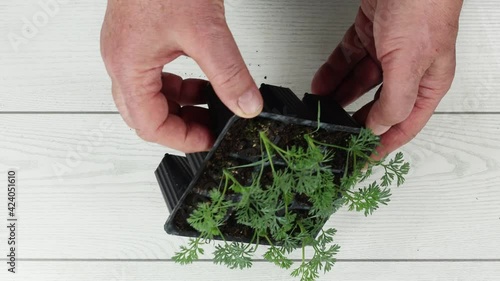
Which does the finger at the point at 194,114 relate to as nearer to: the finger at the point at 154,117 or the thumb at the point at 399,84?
the finger at the point at 154,117

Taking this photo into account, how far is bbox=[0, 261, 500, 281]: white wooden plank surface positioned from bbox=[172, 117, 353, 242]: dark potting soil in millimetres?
278

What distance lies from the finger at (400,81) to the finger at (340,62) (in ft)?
0.70

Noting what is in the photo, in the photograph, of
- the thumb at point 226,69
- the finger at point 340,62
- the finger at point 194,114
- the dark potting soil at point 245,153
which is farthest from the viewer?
the finger at point 340,62

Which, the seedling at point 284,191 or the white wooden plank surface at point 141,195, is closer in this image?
the seedling at point 284,191

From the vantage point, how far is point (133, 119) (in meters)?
0.70

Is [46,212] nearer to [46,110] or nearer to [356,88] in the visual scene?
[46,110]

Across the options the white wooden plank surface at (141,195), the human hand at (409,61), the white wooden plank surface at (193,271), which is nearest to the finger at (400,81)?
the human hand at (409,61)

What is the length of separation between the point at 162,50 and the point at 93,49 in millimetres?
424

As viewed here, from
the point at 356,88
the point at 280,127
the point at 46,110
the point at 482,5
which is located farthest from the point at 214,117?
the point at 482,5

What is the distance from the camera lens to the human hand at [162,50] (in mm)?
618

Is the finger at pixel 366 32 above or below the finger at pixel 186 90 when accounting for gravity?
above

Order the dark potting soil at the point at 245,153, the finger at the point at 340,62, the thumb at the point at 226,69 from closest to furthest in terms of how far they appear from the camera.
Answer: the thumb at the point at 226,69 → the dark potting soil at the point at 245,153 → the finger at the point at 340,62

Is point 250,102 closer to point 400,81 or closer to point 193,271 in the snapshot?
point 400,81

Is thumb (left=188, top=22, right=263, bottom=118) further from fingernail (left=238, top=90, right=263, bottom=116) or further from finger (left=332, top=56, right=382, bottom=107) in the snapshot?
finger (left=332, top=56, right=382, bottom=107)
